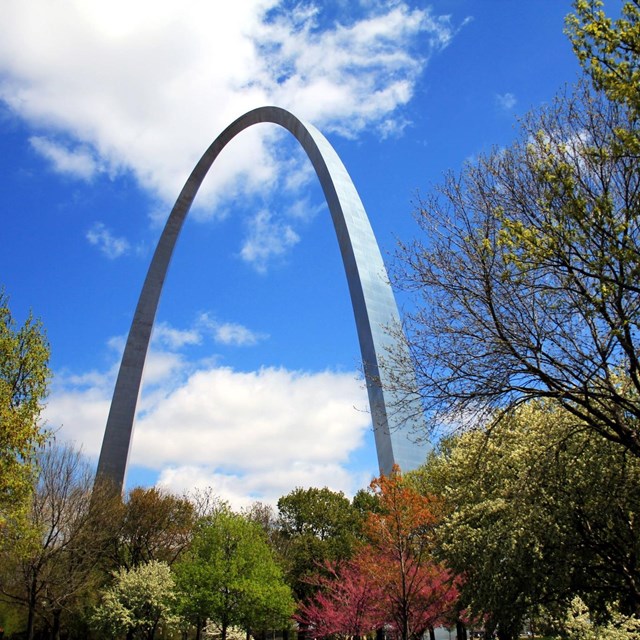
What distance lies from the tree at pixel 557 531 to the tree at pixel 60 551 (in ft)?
65.6

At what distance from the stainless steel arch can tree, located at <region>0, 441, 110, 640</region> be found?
5.22 metres

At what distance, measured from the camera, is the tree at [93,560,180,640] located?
28.9 metres

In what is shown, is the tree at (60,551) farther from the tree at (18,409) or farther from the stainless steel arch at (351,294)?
the tree at (18,409)

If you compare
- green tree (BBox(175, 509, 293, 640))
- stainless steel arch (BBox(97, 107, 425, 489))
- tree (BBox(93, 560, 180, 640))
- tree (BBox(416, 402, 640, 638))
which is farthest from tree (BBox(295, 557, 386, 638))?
tree (BBox(416, 402, 640, 638))

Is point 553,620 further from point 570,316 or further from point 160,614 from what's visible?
point 160,614

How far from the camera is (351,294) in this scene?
2634 cm

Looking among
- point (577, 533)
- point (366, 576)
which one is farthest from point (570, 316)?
point (366, 576)

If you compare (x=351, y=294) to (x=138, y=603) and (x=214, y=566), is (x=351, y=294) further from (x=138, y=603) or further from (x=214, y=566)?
(x=138, y=603)

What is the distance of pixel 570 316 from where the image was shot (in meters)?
8.96

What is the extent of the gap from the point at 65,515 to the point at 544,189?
90.2ft

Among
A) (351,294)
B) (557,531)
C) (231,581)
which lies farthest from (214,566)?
(557,531)

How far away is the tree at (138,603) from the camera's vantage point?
28891 millimetres

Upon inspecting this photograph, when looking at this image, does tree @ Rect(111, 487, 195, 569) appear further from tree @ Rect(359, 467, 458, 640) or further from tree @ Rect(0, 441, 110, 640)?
tree @ Rect(359, 467, 458, 640)

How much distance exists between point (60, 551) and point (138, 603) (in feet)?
14.7
